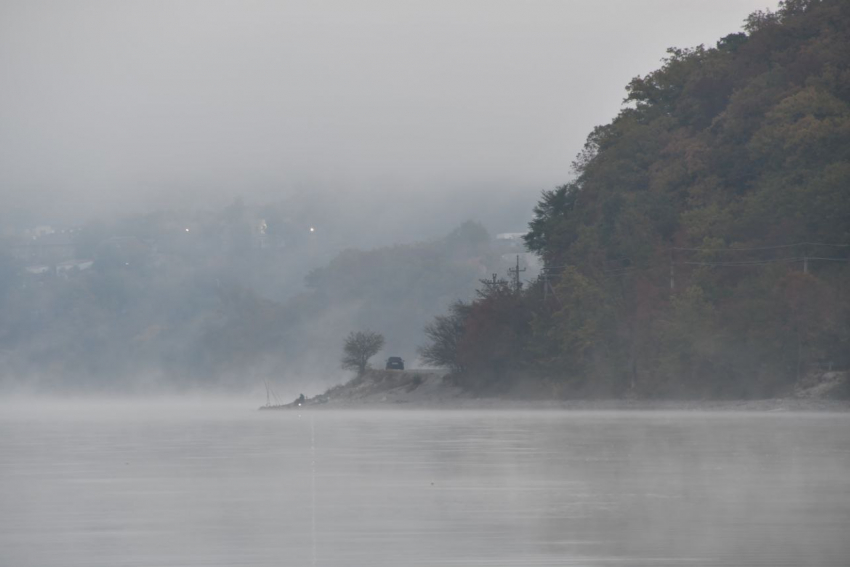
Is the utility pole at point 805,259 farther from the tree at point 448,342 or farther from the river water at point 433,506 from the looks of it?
the river water at point 433,506

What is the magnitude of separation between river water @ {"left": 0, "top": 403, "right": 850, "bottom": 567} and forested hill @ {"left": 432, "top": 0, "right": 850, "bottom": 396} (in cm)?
4497

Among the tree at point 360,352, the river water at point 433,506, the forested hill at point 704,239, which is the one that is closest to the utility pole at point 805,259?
the forested hill at point 704,239

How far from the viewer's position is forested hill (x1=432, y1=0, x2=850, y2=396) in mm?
72500

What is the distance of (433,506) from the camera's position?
15633mm

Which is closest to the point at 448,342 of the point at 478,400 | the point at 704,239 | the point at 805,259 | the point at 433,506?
the point at 478,400

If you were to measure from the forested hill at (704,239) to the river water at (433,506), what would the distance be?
45.0m

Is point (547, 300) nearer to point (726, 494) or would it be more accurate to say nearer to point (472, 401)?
point (472, 401)

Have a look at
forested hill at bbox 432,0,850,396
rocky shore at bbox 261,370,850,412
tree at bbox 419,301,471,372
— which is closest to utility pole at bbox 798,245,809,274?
forested hill at bbox 432,0,850,396

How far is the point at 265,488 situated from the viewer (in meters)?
18.2

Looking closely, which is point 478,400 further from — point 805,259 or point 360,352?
point 805,259

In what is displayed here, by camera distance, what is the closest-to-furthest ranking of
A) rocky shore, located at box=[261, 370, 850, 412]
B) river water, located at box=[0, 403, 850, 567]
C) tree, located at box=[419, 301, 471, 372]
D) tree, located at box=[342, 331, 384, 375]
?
river water, located at box=[0, 403, 850, 567] → rocky shore, located at box=[261, 370, 850, 412] → tree, located at box=[419, 301, 471, 372] → tree, located at box=[342, 331, 384, 375]

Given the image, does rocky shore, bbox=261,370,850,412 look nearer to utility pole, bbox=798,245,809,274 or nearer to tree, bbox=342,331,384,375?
tree, bbox=342,331,384,375

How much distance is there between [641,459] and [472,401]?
233 ft

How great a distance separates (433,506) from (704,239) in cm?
6813
